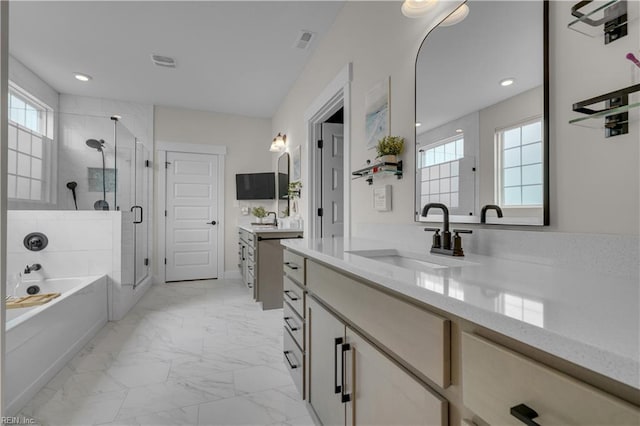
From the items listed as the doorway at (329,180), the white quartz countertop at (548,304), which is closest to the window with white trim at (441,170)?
the white quartz countertop at (548,304)

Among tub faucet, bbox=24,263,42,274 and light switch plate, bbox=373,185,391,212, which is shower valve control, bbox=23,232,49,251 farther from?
light switch plate, bbox=373,185,391,212

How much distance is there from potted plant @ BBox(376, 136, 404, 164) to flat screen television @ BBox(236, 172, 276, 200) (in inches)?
132

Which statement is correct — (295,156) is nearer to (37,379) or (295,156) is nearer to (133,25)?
(133,25)

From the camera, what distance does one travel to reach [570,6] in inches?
35.8

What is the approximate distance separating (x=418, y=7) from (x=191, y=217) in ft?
14.2

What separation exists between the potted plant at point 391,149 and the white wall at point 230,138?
3437 mm

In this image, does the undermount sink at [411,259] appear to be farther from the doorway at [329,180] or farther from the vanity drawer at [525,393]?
the doorway at [329,180]

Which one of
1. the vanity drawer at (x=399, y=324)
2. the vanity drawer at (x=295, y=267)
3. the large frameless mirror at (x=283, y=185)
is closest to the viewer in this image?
the vanity drawer at (x=399, y=324)

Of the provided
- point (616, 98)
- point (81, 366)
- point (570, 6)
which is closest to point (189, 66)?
point (81, 366)

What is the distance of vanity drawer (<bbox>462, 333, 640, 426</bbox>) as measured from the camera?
38 centimetres

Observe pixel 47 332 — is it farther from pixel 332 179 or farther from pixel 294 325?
pixel 332 179

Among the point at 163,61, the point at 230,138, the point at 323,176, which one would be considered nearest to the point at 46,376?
the point at 323,176

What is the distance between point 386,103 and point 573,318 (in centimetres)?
157

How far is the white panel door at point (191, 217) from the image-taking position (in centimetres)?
466
